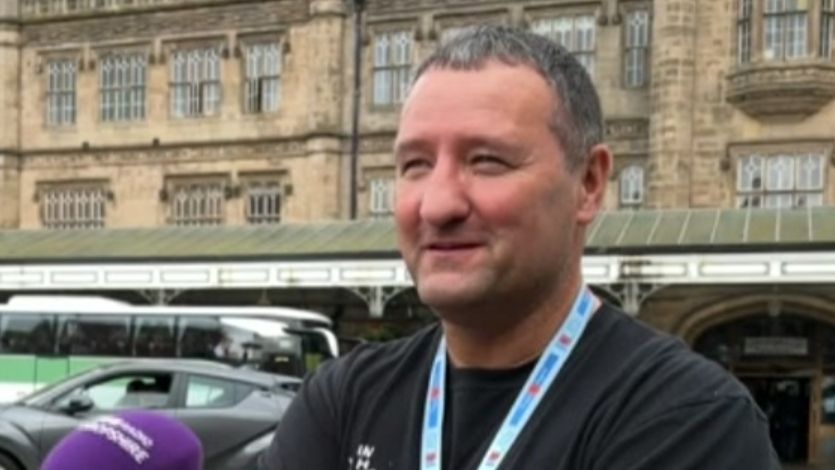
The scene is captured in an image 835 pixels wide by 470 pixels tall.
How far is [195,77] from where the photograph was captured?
26078mm

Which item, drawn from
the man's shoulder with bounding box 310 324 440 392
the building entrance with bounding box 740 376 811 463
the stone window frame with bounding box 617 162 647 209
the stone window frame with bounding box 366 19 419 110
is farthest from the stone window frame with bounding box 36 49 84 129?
the man's shoulder with bounding box 310 324 440 392

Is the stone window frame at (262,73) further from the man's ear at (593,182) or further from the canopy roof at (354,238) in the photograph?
the man's ear at (593,182)

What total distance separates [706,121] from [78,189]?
47.3 ft

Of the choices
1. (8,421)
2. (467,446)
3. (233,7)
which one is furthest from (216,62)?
(467,446)

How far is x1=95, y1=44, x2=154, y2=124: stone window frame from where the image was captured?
86.8 ft

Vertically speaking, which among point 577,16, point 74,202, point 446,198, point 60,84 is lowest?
point 446,198

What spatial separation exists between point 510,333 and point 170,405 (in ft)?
29.5

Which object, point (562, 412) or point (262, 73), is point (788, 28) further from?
point (562, 412)

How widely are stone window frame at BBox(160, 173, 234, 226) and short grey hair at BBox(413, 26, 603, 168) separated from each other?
24207mm

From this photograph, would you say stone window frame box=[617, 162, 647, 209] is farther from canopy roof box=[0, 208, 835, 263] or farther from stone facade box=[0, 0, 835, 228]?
canopy roof box=[0, 208, 835, 263]

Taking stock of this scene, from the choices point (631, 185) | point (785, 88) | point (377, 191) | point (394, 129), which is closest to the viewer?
point (785, 88)

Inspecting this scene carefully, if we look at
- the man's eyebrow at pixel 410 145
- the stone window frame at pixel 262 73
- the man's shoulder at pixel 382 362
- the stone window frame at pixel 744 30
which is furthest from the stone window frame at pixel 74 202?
the man's eyebrow at pixel 410 145

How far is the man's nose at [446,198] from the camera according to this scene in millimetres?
1442

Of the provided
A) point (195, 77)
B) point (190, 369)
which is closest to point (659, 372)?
point (190, 369)
